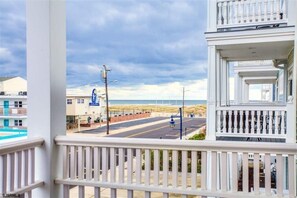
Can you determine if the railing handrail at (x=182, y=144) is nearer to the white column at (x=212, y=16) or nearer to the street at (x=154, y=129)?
the street at (x=154, y=129)

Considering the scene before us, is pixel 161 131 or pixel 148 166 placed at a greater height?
pixel 161 131

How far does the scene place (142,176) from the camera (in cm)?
217

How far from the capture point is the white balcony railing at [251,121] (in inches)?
199

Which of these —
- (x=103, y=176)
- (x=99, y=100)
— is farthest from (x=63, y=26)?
(x=103, y=176)

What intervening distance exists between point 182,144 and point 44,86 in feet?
3.70

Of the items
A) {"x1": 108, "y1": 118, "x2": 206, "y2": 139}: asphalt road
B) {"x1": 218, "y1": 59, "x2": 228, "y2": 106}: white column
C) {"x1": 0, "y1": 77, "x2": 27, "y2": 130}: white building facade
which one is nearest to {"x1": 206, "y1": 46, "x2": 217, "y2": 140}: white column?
{"x1": 218, "y1": 59, "x2": 228, "y2": 106}: white column

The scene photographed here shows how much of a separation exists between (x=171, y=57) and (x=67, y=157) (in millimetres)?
1629

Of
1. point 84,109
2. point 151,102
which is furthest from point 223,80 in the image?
point 84,109

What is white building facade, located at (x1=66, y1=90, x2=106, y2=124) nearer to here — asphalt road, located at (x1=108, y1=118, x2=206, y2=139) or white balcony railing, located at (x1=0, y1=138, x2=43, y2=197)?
asphalt road, located at (x1=108, y1=118, x2=206, y2=139)

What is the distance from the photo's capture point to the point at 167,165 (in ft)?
6.54

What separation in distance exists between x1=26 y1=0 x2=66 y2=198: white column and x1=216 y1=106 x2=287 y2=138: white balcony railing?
362cm

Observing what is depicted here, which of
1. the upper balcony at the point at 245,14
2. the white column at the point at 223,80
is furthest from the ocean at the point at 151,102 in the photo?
the white column at the point at 223,80

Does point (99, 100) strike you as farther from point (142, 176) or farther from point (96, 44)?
point (142, 176)

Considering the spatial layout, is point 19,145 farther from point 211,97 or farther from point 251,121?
point 251,121
